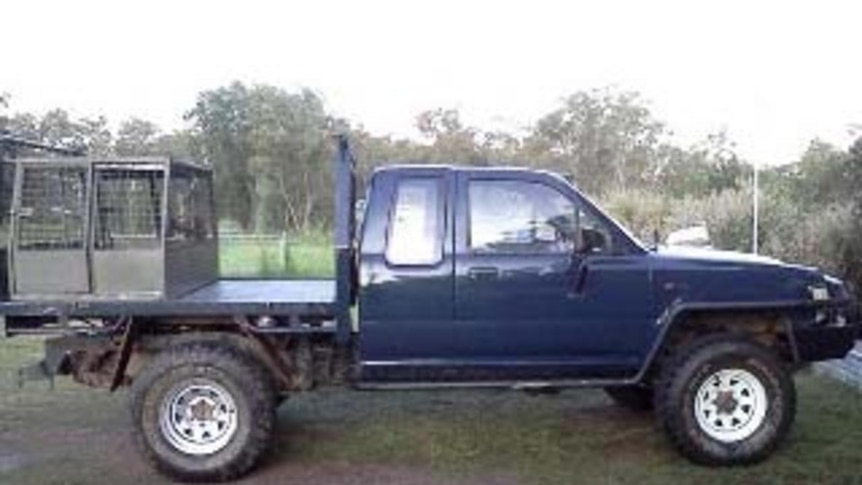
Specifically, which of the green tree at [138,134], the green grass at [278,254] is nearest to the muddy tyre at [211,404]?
the green grass at [278,254]

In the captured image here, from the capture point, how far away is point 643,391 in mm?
8891

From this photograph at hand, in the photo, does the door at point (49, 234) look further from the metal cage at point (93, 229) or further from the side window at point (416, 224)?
the side window at point (416, 224)

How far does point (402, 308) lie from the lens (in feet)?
25.1

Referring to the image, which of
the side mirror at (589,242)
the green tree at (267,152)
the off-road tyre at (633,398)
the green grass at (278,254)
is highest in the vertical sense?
the green tree at (267,152)

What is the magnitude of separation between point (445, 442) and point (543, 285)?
4.95ft

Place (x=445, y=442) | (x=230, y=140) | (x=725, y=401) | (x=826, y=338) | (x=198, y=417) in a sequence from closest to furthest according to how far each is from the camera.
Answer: (x=198, y=417) < (x=725, y=401) < (x=826, y=338) < (x=445, y=442) < (x=230, y=140)

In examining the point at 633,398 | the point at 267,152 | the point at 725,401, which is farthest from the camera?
the point at 267,152

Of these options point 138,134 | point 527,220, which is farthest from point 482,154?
point 527,220

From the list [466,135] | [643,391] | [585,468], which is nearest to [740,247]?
[643,391]

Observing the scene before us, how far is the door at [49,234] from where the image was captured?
24.9 ft

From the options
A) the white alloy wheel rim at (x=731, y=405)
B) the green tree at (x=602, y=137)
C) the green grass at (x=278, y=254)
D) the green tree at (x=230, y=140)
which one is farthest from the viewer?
the green tree at (x=602, y=137)

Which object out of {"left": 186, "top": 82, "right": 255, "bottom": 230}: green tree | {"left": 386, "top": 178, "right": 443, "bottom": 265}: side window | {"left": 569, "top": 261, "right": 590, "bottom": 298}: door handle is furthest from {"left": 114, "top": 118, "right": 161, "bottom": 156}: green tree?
{"left": 569, "top": 261, "right": 590, "bottom": 298}: door handle

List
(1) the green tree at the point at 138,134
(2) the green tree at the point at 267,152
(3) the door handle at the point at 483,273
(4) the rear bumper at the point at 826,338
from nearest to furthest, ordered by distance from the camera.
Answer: (3) the door handle at the point at 483,273
(4) the rear bumper at the point at 826,338
(2) the green tree at the point at 267,152
(1) the green tree at the point at 138,134

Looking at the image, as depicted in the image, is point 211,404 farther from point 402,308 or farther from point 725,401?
point 725,401
